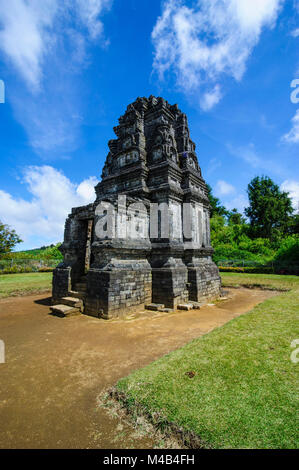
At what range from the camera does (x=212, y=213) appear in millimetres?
38562

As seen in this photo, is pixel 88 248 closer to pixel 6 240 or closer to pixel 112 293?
pixel 112 293

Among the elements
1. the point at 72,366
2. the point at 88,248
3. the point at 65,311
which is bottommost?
the point at 72,366

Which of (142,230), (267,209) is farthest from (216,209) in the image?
(142,230)

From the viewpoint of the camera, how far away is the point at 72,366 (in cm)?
383

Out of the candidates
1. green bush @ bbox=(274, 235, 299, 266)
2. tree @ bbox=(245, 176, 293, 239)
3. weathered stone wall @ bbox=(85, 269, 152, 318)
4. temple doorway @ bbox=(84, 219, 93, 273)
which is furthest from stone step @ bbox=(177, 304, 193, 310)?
tree @ bbox=(245, 176, 293, 239)

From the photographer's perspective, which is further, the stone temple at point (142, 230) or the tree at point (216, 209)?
A: the tree at point (216, 209)

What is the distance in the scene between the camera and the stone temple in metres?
7.34

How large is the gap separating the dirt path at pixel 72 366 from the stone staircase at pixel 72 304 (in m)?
0.28

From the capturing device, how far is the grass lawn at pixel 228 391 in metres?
Result: 2.09

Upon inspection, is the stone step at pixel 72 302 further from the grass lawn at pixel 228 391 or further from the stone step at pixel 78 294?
the grass lawn at pixel 228 391

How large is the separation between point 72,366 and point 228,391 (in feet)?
9.12

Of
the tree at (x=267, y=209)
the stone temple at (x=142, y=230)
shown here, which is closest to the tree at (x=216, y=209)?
the tree at (x=267, y=209)

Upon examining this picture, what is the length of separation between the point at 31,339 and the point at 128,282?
3307mm
